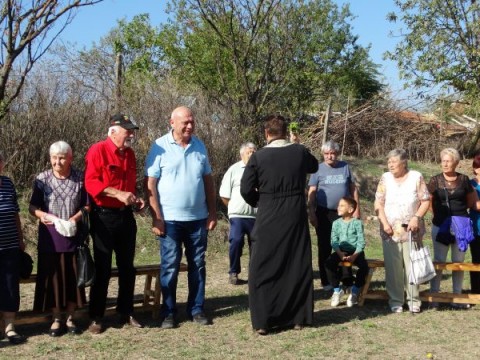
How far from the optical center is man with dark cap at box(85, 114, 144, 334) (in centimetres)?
571

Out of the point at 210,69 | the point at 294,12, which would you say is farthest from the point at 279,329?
the point at 210,69

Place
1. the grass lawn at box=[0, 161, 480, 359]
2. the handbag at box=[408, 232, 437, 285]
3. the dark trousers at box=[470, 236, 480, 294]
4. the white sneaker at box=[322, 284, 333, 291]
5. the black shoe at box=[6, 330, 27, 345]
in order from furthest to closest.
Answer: the white sneaker at box=[322, 284, 333, 291] < the dark trousers at box=[470, 236, 480, 294] < the handbag at box=[408, 232, 437, 285] < the black shoe at box=[6, 330, 27, 345] < the grass lawn at box=[0, 161, 480, 359]

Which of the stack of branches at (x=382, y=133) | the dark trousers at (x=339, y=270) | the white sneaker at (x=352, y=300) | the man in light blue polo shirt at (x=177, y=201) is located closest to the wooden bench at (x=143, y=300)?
the man in light blue polo shirt at (x=177, y=201)

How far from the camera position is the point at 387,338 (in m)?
5.81

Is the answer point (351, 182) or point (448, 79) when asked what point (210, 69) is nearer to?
point (448, 79)

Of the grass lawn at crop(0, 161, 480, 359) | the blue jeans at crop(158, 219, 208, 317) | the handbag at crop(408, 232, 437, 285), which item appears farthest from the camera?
the handbag at crop(408, 232, 437, 285)

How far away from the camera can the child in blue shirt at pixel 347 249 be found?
7098 millimetres

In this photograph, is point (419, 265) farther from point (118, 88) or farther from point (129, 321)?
point (118, 88)

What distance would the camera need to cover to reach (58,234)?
18.7 feet

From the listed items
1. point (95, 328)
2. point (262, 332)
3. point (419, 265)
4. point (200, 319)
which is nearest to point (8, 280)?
point (95, 328)

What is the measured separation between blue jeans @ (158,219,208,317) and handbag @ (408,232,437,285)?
7.28 feet

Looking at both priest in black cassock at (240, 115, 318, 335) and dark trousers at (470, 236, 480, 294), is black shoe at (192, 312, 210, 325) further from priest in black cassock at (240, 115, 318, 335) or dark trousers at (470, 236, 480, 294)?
dark trousers at (470, 236, 480, 294)

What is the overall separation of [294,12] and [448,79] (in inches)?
205

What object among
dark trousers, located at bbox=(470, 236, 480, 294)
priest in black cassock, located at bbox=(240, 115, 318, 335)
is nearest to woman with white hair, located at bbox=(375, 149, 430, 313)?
dark trousers, located at bbox=(470, 236, 480, 294)
